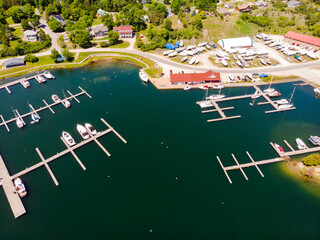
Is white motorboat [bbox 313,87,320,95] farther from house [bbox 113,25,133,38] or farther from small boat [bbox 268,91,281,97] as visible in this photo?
house [bbox 113,25,133,38]

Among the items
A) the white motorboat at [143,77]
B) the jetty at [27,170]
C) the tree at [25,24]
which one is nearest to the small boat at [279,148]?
the jetty at [27,170]

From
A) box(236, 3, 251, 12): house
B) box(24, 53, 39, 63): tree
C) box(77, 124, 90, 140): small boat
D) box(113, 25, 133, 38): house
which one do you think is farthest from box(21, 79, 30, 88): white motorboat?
box(236, 3, 251, 12): house

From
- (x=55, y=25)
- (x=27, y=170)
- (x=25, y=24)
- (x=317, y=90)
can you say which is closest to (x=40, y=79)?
(x=27, y=170)

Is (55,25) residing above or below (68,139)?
above

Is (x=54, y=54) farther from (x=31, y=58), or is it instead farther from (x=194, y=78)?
(x=194, y=78)

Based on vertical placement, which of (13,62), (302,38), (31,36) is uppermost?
(31,36)

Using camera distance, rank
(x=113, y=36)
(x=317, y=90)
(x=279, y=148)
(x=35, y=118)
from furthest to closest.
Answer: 1. (x=113, y=36)
2. (x=317, y=90)
3. (x=35, y=118)
4. (x=279, y=148)

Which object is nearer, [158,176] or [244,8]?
[158,176]

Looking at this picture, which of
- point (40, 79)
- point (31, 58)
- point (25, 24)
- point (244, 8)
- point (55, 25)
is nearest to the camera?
point (40, 79)

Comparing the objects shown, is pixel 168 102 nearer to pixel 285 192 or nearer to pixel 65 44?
pixel 285 192
